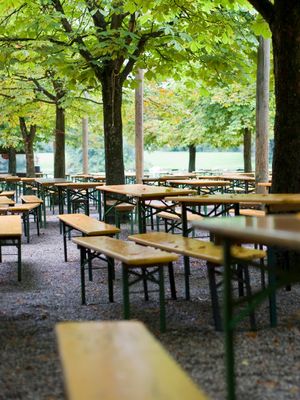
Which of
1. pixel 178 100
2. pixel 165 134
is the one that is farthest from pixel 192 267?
pixel 165 134

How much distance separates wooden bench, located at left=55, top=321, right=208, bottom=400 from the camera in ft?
6.79

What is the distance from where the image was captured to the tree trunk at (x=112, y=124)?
466 inches

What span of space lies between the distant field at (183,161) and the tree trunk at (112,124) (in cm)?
2217

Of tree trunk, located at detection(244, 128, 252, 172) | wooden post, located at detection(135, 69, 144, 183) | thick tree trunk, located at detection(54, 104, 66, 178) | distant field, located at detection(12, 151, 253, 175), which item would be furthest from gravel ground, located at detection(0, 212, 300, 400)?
distant field, located at detection(12, 151, 253, 175)

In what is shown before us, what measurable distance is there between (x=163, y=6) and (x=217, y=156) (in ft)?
88.5

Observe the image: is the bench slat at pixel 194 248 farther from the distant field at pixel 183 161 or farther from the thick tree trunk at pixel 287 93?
the distant field at pixel 183 161

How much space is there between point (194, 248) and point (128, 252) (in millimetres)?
559

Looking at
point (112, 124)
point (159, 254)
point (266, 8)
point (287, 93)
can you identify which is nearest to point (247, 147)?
point (112, 124)

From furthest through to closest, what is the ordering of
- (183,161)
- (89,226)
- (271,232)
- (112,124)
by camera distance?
(183,161) < (112,124) < (89,226) < (271,232)

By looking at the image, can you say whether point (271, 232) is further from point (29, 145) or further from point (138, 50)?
point (29, 145)

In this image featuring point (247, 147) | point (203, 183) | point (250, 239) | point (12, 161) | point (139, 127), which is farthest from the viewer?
point (12, 161)

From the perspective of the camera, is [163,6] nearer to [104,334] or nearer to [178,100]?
[104,334]

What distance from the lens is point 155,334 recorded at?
4.66m

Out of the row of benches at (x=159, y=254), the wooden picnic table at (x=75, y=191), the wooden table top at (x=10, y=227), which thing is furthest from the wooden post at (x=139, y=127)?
the row of benches at (x=159, y=254)
